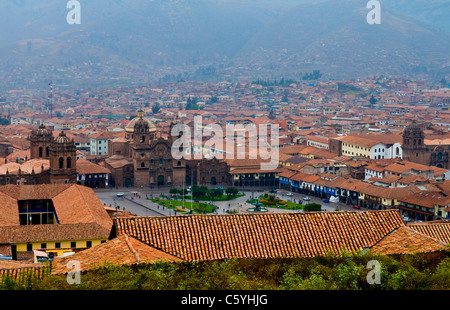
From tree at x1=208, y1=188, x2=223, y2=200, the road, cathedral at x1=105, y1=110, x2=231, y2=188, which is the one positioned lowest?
the road

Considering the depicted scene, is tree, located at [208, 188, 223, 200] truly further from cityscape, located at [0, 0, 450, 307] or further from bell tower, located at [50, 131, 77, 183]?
bell tower, located at [50, 131, 77, 183]

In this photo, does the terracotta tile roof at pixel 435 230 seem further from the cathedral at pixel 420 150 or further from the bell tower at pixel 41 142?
the cathedral at pixel 420 150

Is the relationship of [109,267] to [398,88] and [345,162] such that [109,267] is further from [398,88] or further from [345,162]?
[398,88]

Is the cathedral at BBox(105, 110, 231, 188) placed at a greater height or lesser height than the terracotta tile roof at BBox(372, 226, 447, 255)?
lesser

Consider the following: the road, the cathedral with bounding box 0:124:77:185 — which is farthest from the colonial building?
the road
